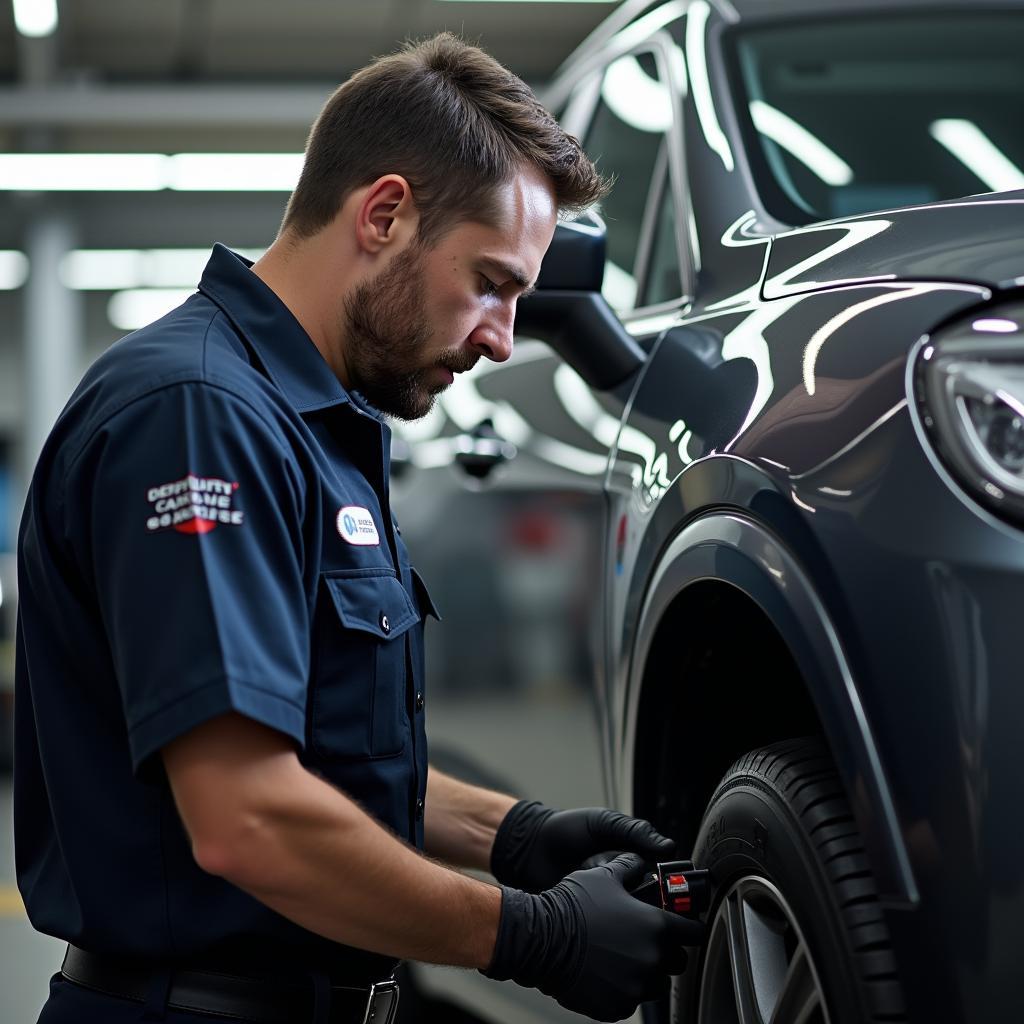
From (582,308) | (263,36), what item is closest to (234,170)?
(263,36)

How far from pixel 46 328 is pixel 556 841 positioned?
10002 millimetres

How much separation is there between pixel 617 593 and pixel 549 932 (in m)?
0.48

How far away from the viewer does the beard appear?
1.46 meters

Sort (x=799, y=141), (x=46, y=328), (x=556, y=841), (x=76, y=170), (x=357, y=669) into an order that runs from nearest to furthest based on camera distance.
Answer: (x=357, y=669), (x=556, y=841), (x=799, y=141), (x=76, y=170), (x=46, y=328)

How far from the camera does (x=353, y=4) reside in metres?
9.09

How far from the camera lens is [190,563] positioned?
112 cm

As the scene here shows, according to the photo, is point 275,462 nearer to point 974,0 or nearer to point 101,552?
point 101,552

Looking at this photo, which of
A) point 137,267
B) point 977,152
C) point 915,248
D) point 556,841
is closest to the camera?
point 915,248

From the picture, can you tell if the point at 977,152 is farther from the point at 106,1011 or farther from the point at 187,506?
the point at 106,1011

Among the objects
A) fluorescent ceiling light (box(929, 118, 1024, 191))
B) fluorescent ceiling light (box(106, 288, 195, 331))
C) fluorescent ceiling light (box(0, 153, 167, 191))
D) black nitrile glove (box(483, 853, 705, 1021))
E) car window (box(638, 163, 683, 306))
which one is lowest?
black nitrile glove (box(483, 853, 705, 1021))

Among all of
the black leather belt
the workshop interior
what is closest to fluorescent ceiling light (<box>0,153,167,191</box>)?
the workshop interior

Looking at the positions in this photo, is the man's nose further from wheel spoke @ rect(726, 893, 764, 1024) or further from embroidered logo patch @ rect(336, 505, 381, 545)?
wheel spoke @ rect(726, 893, 764, 1024)

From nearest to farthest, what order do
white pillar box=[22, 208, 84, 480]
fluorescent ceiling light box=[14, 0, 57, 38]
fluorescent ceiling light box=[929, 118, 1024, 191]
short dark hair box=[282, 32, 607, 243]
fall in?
short dark hair box=[282, 32, 607, 243] → fluorescent ceiling light box=[929, 118, 1024, 191] → fluorescent ceiling light box=[14, 0, 57, 38] → white pillar box=[22, 208, 84, 480]

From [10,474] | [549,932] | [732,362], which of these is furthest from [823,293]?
[10,474]
